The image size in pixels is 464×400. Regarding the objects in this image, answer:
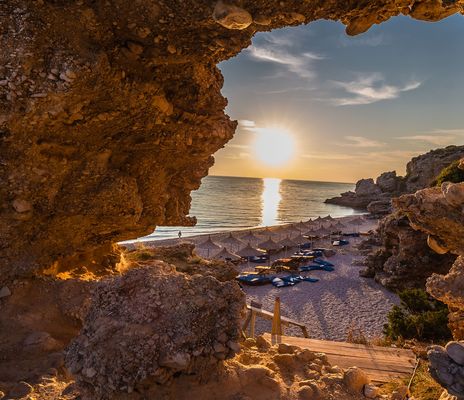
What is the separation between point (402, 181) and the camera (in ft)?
352

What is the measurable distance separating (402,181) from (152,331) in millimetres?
119116

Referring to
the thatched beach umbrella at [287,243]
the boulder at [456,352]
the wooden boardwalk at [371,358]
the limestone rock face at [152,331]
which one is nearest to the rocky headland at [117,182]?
the limestone rock face at [152,331]

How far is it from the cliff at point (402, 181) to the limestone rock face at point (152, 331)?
5979cm

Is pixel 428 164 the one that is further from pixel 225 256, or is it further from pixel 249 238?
pixel 225 256

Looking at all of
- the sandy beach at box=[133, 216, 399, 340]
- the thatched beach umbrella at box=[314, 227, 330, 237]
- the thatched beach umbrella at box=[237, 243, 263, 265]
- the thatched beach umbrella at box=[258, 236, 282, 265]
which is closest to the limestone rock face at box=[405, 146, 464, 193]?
the thatched beach umbrella at box=[314, 227, 330, 237]

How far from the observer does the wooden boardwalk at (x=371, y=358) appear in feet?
24.1

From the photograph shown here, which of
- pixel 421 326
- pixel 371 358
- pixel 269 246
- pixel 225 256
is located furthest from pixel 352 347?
pixel 269 246

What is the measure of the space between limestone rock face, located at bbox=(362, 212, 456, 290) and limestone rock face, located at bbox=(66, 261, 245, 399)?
23.0m

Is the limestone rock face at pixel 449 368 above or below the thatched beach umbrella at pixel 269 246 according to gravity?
above

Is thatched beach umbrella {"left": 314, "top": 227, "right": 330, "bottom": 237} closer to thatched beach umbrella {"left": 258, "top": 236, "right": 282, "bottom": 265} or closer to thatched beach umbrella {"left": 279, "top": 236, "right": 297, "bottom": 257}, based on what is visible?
thatched beach umbrella {"left": 279, "top": 236, "right": 297, "bottom": 257}

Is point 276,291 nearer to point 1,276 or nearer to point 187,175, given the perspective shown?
point 187,175

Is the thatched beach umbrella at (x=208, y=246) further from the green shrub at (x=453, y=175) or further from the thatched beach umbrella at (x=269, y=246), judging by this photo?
the green shrub at (x=453, y=175)

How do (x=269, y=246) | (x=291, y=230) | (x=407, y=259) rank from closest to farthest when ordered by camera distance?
(x=407, y=259)
(x=269, y=246)
(x=291, y=230)

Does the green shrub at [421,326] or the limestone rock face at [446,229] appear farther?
the green shrub at [421,326]
